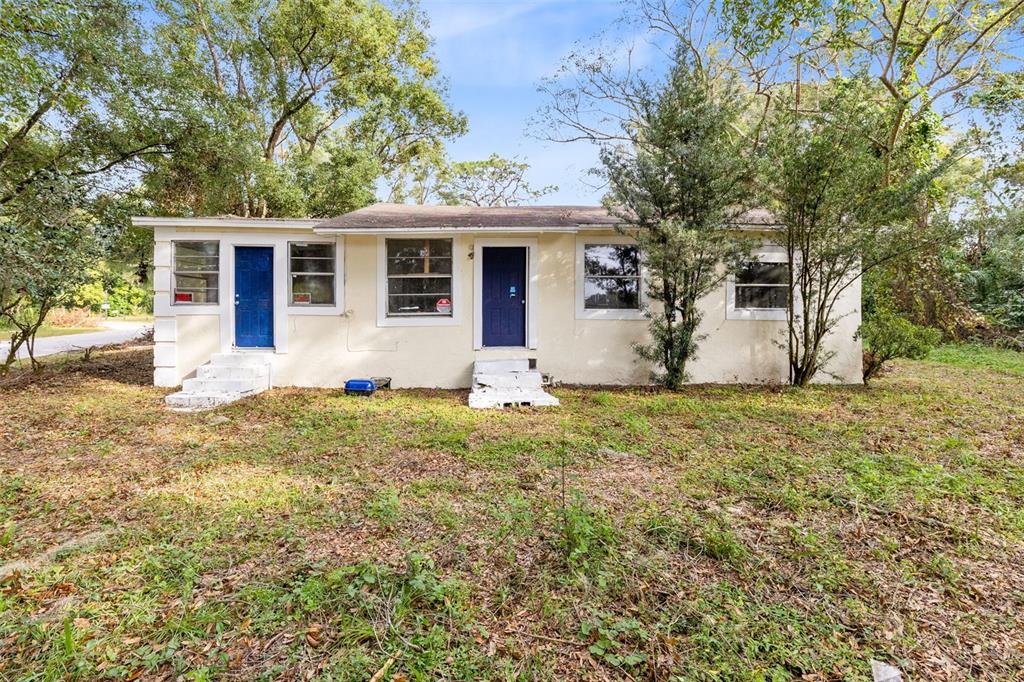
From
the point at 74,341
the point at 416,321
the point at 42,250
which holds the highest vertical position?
the point at 42,250

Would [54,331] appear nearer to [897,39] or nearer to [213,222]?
[213,222]

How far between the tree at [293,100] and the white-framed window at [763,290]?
11.2 metres

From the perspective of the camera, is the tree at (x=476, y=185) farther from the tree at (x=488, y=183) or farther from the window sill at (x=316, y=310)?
the window sill at (x=316, y=310)

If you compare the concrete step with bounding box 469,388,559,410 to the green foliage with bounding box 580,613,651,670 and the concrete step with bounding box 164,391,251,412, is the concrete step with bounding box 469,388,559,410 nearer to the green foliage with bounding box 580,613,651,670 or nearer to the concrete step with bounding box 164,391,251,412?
the concrete step with bounding box 164,391,251,412

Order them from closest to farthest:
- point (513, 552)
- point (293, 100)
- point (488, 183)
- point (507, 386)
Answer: point (513, 552) < point (507, 386) < point (293, 100) < point (488, 183)

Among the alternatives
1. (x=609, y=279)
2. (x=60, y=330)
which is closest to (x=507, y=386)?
(x=609, y=279)

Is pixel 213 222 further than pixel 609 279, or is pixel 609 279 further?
pixel 609 279

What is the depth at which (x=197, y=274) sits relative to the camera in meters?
8.00

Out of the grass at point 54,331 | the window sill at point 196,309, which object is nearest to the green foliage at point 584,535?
the window sill at point 196,309

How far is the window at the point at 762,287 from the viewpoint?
27.2 ft

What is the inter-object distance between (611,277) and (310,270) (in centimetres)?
512

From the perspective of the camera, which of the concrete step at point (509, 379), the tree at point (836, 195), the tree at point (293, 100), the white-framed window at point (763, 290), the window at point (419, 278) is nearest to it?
the tree at point (836, 195)

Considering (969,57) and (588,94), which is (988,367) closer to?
(969,57)

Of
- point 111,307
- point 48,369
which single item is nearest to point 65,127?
point 48,369
